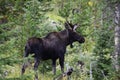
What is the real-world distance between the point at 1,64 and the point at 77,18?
47.9 ft

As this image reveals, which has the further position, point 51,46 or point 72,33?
point 72,33

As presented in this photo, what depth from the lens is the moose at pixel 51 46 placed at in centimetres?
1168

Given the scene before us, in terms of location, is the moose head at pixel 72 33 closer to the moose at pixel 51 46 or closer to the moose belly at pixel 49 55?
the moose at pixel 51 46

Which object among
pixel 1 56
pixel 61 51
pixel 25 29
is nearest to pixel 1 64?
pixel 1 56

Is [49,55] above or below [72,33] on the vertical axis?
below

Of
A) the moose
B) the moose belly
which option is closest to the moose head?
the moose

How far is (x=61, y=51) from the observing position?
499 inches

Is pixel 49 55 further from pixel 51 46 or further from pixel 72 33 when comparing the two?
pixel 72 33

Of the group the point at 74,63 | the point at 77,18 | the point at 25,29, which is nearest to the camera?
the point at 74,63

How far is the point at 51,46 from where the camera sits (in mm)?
12367

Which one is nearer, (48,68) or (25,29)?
(48,68)

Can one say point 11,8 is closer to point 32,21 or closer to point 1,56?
point 32,21

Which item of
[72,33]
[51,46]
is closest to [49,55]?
[51,46]

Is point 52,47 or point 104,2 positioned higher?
point 104,2
